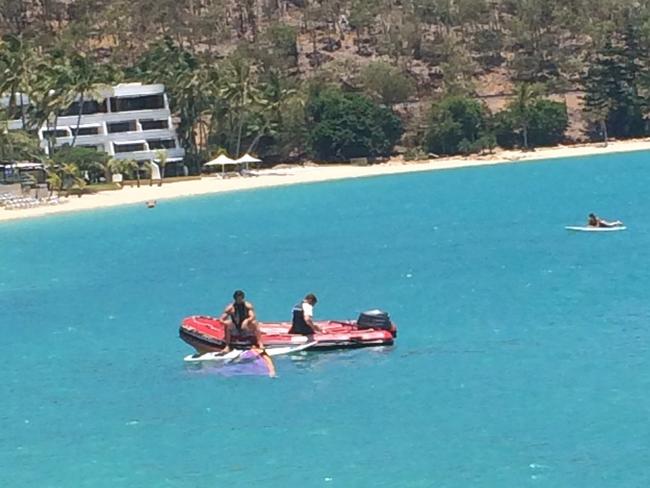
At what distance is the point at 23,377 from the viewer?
32.9 meters

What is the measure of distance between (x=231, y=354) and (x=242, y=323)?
2.57ft

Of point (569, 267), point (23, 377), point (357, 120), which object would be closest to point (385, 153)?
point (357, 120)

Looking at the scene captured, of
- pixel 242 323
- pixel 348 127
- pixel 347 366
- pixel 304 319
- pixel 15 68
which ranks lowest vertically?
pixel 347 366

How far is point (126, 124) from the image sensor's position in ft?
379

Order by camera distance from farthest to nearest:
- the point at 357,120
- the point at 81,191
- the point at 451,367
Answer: the point at 357,120
the point at 81,191
the point at 451,367

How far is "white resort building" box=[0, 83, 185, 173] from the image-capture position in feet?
371

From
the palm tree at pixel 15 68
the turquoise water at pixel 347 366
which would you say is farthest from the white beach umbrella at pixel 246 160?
the turquoise water at pixel 347 366

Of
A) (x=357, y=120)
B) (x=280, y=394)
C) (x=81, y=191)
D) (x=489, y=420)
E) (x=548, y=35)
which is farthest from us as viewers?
(x=548, y=35)

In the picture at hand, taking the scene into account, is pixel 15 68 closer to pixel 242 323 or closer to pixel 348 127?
pixel 348 127

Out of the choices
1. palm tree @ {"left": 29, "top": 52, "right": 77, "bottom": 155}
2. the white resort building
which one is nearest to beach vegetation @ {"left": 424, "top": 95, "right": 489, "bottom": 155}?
the white resort building

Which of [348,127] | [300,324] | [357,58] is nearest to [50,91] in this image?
[348,127]

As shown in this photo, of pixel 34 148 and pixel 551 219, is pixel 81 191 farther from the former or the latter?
pixel 551 219

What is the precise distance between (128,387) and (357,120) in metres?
88.1

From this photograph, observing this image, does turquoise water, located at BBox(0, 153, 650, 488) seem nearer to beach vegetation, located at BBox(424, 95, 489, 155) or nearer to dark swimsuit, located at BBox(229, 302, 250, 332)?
dark swimsuit, located at BBox(229, 302, 250, 332)
